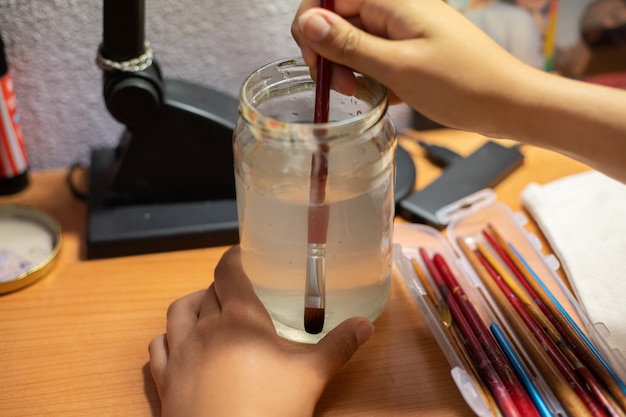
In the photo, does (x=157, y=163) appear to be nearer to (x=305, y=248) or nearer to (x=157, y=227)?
(x=157, y=227)

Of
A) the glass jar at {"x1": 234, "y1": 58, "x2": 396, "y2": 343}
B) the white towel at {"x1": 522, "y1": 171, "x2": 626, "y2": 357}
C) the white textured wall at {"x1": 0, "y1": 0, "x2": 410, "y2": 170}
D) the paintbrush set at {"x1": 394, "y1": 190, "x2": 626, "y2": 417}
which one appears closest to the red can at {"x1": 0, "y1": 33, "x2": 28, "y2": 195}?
the white textured wall at {"x1": 0, "y1": 0, "x2": 410, "y2": 170}

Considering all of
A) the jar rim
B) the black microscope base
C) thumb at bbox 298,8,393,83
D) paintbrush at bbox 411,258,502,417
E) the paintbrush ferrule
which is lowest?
the black microscope base

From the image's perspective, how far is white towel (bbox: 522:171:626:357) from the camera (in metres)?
0.54

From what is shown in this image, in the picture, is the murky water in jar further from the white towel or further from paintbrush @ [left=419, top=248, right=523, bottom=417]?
the white towel

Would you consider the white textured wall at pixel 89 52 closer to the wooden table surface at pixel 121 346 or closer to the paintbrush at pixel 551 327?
the wooden table surface at pixel 121 346

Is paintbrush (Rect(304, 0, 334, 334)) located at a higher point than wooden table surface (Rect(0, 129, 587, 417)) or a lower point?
higher

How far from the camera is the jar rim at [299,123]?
1.45 ft

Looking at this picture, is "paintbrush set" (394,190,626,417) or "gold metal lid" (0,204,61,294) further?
"gold metal lid" (0,204,61,294)

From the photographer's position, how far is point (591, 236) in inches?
24.0

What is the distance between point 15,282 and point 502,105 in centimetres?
43

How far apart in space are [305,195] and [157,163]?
0.76ft

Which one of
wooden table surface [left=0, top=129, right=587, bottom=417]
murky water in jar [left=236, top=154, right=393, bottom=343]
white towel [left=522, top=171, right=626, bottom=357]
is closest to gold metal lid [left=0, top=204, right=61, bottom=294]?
wooden table surface [left=0, top=129, right=587, bottom=417]

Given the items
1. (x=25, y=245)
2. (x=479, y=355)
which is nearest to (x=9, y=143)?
(x=25, y=245)

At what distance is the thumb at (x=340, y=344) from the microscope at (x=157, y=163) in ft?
0.63
